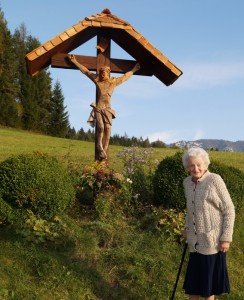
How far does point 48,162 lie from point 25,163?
1.40 feet

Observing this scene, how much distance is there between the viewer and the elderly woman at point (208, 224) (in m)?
4.49

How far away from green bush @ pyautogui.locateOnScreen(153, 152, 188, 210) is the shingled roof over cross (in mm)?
1927

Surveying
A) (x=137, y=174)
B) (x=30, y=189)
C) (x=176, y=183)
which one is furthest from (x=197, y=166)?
(x=137, y=174)

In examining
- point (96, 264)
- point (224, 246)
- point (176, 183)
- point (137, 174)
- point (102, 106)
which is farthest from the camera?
point (137, 174)

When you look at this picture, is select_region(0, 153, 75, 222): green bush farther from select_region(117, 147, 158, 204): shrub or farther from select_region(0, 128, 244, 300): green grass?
select_region(117, 147, 158, 204): shrub

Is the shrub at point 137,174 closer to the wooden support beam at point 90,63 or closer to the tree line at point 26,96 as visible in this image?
the wooden support beam at point 90,63

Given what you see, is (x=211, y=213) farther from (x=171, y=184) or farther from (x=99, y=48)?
(x=99, y=48)

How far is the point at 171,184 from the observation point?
7.24m

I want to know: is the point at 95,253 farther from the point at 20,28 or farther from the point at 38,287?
the point at 20,28

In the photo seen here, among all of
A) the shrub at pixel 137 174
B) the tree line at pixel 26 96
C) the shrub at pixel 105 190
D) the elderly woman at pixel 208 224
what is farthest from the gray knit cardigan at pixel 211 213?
the tree line at pixel 26 96

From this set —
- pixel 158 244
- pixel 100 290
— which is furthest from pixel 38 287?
pixel 158 244

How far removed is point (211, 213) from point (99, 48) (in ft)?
15.2

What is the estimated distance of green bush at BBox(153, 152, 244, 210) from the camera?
720 centimetres

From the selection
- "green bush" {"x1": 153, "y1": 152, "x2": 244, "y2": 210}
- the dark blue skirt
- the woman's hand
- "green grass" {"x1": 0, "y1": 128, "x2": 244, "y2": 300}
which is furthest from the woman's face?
"green bush" {"x1": 153, "y1": 152, "x2": 244, "y2": 210}
